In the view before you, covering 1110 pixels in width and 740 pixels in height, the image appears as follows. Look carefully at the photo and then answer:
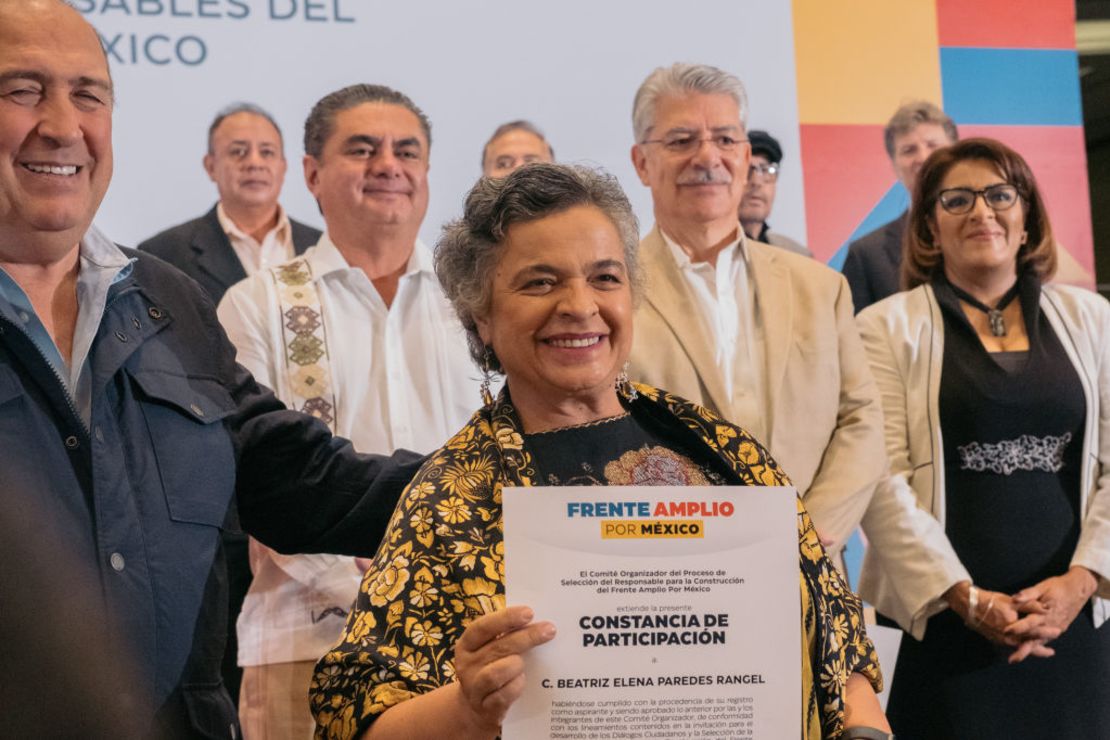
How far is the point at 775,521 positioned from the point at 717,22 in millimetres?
3177

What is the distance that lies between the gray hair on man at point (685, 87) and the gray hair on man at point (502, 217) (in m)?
1.55

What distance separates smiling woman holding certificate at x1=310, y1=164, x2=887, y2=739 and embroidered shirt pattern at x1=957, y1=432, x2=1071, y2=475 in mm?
1757

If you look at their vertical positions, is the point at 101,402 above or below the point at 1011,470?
above

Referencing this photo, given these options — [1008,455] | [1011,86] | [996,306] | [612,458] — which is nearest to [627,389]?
[612,458]

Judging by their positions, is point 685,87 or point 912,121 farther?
point 912,121

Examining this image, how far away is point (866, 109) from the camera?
488 centimetres

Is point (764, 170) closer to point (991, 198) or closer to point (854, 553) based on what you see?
point (991, 198)

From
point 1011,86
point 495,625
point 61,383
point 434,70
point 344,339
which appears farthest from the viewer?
point 1011,86

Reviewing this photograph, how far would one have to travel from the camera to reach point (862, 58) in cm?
487

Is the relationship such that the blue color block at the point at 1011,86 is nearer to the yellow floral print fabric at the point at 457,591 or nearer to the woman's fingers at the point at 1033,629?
the woman's fingers at the point at 1033,629

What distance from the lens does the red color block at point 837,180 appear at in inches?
189

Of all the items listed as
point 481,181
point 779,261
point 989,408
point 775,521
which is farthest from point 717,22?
point 775,521

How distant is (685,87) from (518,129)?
35.3 inches

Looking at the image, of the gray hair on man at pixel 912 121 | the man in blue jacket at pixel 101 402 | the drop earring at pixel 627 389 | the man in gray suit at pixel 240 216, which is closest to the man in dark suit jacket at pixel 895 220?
the gray hair on man at pixel 912 121
